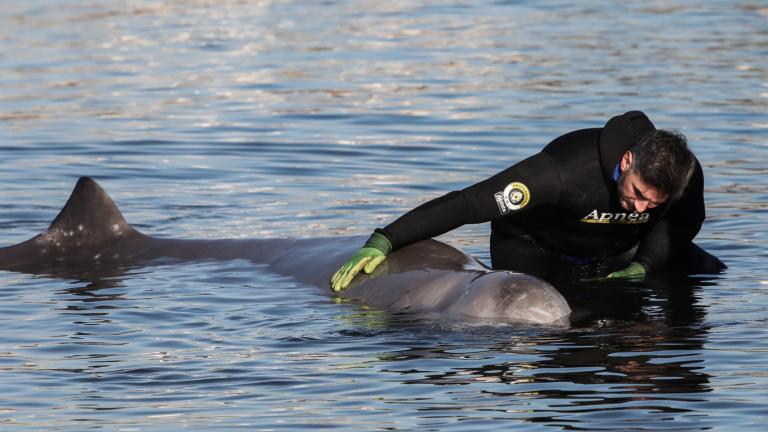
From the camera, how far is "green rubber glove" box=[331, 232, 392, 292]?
8744mm

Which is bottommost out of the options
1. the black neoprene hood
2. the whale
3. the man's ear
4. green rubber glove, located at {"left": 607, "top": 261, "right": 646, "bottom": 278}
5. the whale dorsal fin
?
green rubber glove, located at {"left": 607, "top": 261, "right": 646, "bottom": 278}

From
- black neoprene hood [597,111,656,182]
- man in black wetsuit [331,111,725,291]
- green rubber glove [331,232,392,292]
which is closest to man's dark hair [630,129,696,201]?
man in black wetsuit [331,111,725,291]

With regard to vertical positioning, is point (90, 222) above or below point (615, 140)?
below

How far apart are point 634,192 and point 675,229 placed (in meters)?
1.29

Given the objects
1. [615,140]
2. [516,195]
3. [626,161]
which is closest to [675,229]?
[615,140]

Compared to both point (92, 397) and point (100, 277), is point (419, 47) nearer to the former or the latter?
point (100, 277)

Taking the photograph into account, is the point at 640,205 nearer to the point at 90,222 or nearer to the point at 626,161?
the point at 626,161

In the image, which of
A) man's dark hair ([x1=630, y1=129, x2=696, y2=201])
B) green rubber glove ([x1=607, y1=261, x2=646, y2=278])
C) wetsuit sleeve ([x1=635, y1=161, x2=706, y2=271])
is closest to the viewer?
man's dark hair ([x1=630, y1=129, x2=696, y2=201])

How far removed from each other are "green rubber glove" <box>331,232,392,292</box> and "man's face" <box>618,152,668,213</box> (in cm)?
142

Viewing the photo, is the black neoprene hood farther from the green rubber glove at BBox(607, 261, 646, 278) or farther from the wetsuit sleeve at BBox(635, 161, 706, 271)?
the green rubber glove at BBox(607, 261, 646, 278)

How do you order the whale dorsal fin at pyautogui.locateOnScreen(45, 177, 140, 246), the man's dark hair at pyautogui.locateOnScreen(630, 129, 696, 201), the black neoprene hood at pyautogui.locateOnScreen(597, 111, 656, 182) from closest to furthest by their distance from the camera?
1. the man's dark hair at pyautogui.locateOnScreen(630, 129, 696, 201)
2. the black neoprene hood at pyautogui.locateOnScreen(597, 111, 656, 182)
3. the whale dorsal fin at pyautogui.locateOnScreen(45, 177, 140, 246)

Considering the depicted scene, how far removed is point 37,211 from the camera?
12828 mm

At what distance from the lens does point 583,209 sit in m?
8.88

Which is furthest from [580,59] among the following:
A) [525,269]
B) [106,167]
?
[525,269]
